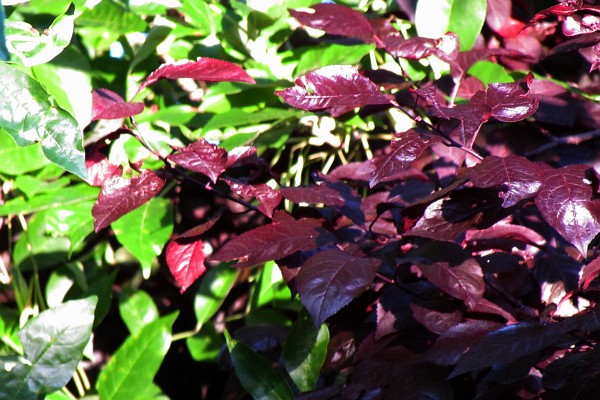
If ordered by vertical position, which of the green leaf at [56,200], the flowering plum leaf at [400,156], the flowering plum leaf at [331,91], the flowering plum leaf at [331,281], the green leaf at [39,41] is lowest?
the green leaf at [56,200]

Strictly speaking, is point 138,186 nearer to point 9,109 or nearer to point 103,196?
point 103,196

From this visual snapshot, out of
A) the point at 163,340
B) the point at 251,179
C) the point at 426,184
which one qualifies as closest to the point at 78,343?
the point at 163,340

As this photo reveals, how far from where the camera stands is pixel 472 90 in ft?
4.09

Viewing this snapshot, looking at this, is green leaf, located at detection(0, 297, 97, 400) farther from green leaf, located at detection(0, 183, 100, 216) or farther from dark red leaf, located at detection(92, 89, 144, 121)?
green leaf, located at detection(0, 183, 100, 216)

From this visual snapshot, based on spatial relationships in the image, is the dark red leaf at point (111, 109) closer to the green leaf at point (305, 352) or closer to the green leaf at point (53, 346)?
the green leaf at point (53, 346)

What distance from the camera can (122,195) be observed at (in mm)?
958

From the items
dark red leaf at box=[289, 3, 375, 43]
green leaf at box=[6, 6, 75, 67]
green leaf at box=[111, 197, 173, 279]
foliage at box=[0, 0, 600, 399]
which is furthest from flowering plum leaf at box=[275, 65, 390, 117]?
green leaf at box=[111, 197, 173, 279]

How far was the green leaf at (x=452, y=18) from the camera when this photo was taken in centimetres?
133

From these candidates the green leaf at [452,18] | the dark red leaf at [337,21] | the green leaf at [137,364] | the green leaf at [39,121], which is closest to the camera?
the green leaf at [39,121]

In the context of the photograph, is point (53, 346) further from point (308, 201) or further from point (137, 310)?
point (137, 310)

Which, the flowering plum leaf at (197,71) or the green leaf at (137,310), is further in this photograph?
the green leaf at (137,310)

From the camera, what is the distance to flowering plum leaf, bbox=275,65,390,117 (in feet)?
2.74

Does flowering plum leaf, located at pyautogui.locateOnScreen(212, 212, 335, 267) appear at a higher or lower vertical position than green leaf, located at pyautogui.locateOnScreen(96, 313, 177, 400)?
higher

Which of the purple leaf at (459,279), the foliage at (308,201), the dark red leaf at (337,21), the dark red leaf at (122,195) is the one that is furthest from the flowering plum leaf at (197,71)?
the purple leaf at (459,279)
